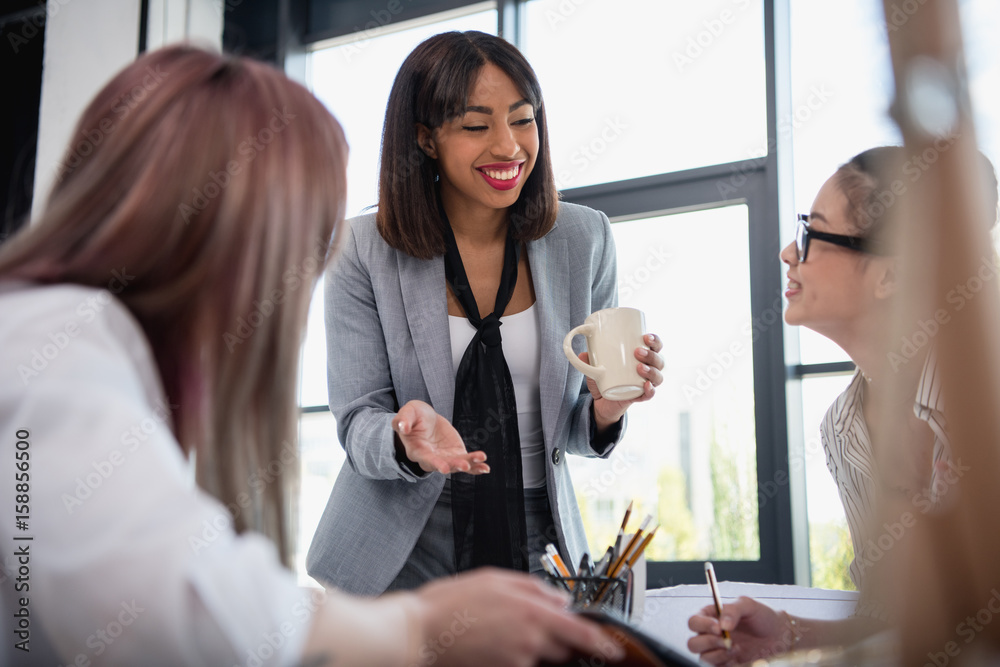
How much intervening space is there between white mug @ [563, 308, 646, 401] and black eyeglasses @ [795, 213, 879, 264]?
0.36 metres

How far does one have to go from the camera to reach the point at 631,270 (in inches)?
123

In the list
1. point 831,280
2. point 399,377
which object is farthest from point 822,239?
point 399,377

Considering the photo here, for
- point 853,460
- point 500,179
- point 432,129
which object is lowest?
point 853,460

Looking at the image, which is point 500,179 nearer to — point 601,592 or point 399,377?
point 399,377

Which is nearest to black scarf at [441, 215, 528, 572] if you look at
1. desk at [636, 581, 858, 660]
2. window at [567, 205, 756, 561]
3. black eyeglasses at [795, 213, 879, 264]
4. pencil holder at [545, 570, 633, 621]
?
desk at [636, 581, 858, 660]

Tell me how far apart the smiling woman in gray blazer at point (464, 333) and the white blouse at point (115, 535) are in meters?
0.79

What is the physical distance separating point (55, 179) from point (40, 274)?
147 millimetres

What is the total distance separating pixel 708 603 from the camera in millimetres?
1091

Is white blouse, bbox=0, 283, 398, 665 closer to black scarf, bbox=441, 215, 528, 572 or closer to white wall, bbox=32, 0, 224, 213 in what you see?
black scarf, bbox=441, 215, 528, 572

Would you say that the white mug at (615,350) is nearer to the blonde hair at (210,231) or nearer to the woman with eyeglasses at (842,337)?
the woman with eyeglasses at (842,337)

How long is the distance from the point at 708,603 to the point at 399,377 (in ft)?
2.22

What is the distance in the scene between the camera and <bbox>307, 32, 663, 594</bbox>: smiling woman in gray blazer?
1.35 meters

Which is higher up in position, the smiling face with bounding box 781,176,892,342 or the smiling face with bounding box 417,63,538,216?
the smiling face with bounding box 417,63,538,216

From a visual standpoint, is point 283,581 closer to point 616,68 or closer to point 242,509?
point 242,509
